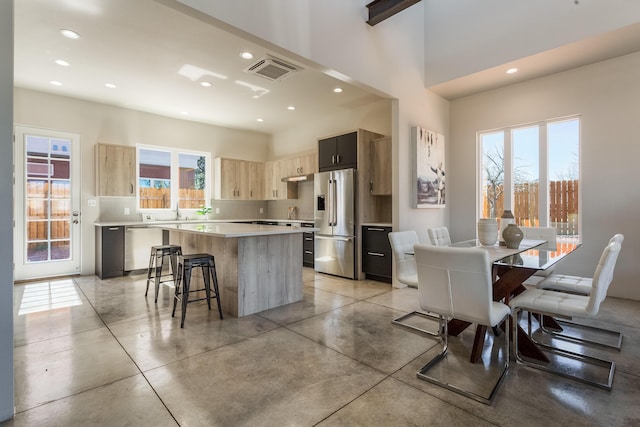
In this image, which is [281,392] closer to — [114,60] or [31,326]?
[31,326]

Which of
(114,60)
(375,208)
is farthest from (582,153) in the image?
(114,60)

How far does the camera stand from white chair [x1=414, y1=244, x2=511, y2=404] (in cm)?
193

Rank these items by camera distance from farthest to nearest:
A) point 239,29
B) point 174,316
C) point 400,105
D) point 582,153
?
point 400,105 < point 582,153 < point 174,316 < point 239,29

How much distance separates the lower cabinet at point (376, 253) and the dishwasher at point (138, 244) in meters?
3.74

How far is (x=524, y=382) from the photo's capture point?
2.05m

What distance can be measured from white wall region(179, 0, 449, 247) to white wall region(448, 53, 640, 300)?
4.90 feet

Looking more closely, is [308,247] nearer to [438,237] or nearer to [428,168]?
[428,168]

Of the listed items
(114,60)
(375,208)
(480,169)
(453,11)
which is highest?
(453,11)

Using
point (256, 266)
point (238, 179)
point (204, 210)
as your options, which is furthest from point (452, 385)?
point (238, 179)

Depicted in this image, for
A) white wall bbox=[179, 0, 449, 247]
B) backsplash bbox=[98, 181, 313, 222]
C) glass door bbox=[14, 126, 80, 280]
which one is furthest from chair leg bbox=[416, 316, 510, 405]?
glass door bbox=[14, 126, 80, 280]

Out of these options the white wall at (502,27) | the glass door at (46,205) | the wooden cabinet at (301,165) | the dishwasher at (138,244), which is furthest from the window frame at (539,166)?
the glass door at (46,205)

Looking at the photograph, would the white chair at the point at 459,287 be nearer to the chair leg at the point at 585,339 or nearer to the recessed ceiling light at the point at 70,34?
the chair leg at the point at 585,339

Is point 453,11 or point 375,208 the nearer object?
point 453,11

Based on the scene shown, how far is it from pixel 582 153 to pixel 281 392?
482 cm
